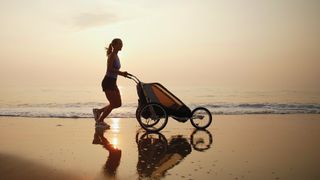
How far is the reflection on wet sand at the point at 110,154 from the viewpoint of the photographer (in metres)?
4.82

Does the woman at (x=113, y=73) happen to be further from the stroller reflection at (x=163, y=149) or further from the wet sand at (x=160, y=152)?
the stroller reflection at (x=163, y=149)

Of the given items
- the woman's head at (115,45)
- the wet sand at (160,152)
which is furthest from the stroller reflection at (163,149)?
the woman's head at (115,45)

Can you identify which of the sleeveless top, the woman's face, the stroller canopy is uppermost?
the woman's face

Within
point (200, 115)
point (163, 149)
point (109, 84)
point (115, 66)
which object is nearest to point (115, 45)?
point (115, 66)

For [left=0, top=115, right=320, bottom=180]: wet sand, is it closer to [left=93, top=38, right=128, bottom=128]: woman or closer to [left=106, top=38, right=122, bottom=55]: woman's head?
[left=93, top=38, right=128, bottom=128]: woman

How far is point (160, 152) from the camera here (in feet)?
20.1

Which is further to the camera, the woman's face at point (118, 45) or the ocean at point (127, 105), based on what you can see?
the ocean at point (127, 105)

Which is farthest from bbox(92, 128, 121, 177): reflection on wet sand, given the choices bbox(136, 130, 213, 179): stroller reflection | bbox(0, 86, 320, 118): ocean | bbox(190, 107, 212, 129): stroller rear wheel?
bbox(0, 86, 320, 118): ocean

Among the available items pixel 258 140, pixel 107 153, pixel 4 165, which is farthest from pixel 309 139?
pixel 4 165

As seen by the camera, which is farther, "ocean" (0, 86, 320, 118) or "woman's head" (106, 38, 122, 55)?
"ocean" (0, 86, 320, 118)

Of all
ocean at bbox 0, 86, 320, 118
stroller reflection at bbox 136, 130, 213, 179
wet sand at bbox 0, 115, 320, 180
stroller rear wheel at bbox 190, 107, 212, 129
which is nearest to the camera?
wet sand at bbox 0, 115, 320, 180

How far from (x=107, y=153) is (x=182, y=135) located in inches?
101

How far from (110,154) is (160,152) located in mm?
792

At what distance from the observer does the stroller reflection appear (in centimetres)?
492
